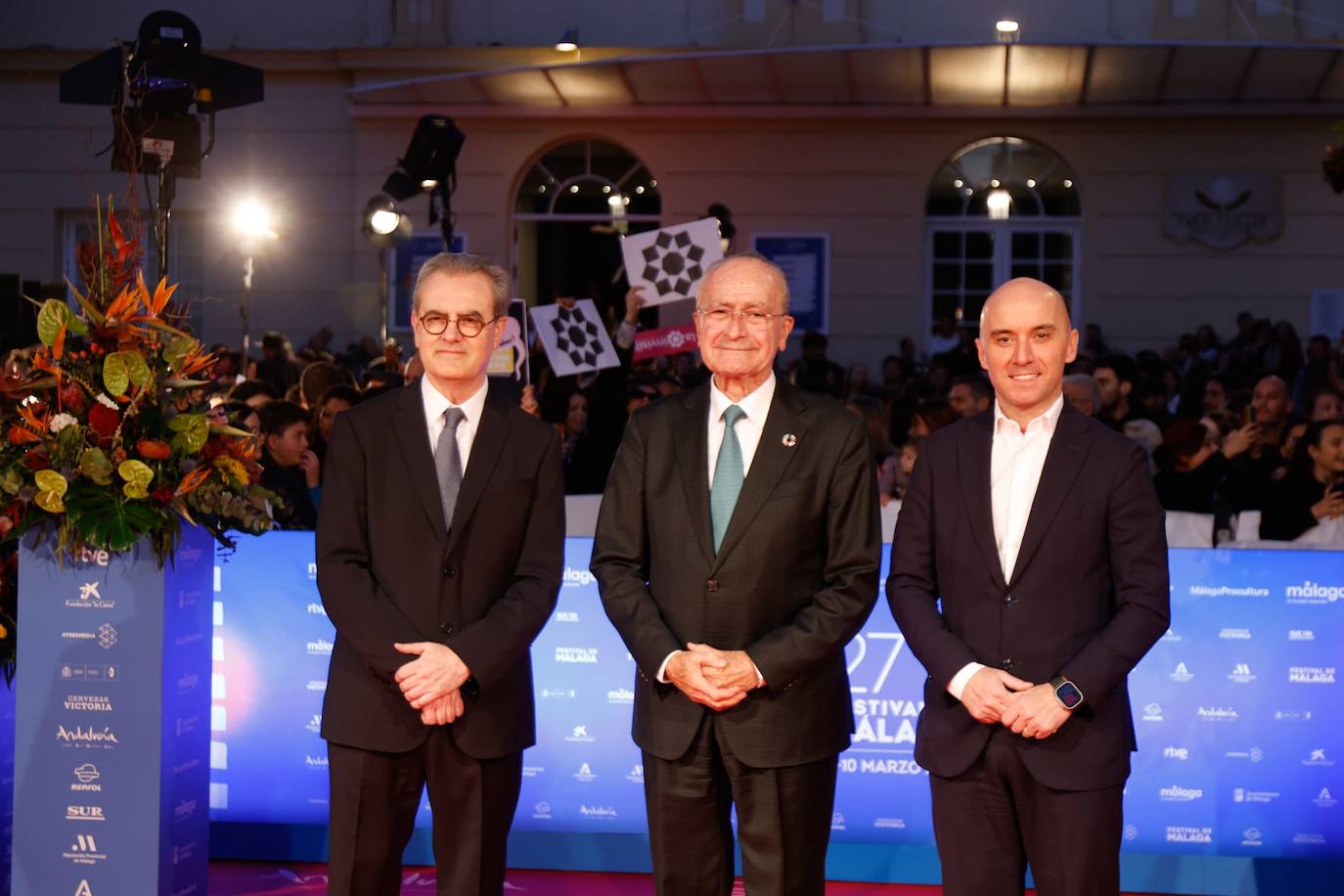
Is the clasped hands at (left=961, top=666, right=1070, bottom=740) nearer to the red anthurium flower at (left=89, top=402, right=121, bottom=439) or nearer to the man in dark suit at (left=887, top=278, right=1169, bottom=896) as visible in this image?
the man in dark suit at (left=887, top=278, right=1169, bottom=896)

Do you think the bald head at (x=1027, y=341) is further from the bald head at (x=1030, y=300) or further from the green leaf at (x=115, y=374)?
the green leaf at (x=115, y=374)

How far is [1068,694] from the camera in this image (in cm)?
327

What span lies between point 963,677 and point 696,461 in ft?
2.36

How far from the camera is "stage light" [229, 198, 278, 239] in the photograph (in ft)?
49.7

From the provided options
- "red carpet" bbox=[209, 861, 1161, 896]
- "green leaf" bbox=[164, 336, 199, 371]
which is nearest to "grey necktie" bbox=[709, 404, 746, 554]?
"green leaf" bbox=[164, 336, 199, 371]

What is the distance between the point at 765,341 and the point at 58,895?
86.1 inches

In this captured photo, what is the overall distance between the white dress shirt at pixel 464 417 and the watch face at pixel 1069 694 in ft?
4.44

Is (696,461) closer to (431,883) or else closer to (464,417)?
(464,417)

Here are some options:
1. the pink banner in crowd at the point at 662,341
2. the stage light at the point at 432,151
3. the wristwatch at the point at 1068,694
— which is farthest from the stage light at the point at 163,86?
the wristwatch at the point at 1068,694

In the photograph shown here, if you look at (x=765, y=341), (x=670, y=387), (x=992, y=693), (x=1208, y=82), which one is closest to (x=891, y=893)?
(x=992, y=693)

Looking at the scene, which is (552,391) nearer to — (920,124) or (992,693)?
(992,693)

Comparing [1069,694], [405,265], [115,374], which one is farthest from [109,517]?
[405,265]

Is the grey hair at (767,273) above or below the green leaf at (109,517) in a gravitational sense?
above

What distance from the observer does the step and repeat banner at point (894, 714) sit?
4.75 meters
